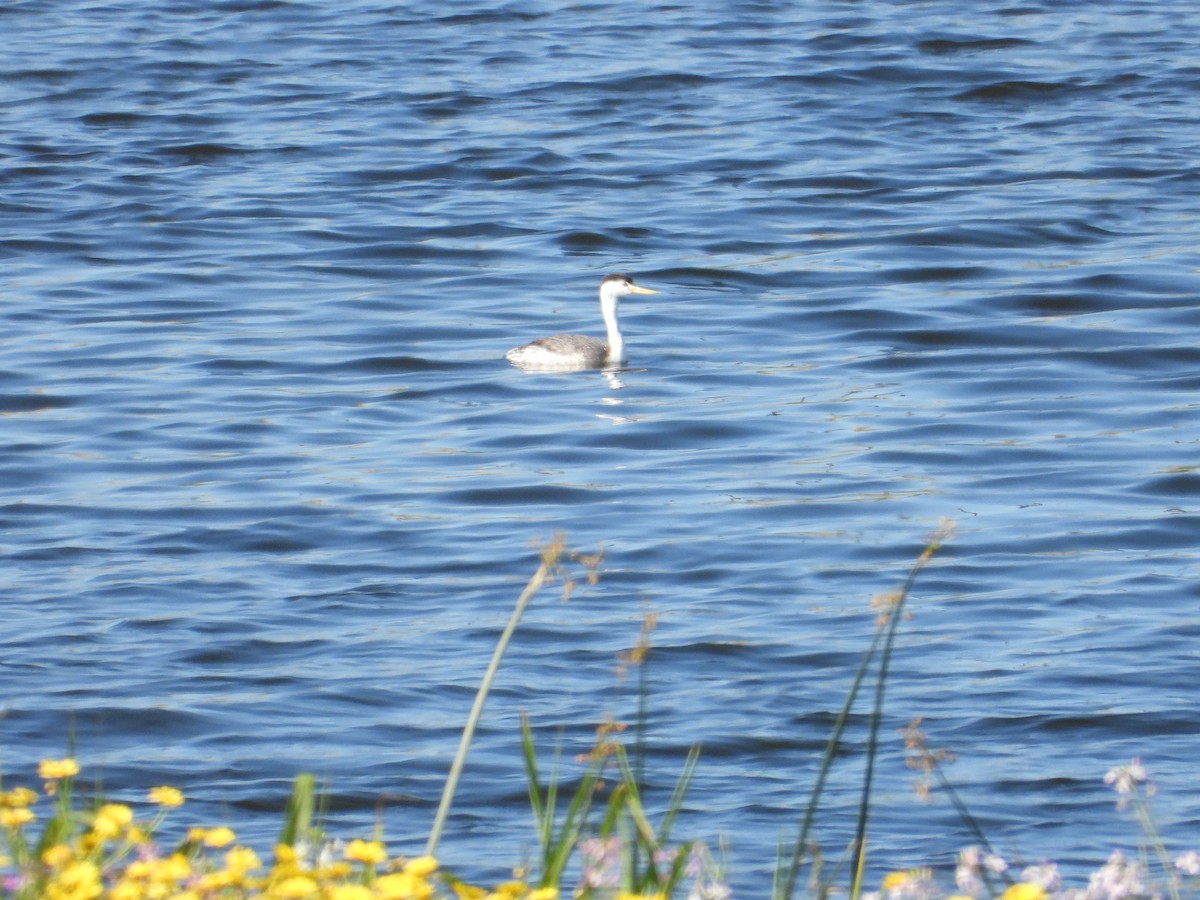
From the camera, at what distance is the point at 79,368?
41.1 ft

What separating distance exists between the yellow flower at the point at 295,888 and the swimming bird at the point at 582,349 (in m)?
9.47

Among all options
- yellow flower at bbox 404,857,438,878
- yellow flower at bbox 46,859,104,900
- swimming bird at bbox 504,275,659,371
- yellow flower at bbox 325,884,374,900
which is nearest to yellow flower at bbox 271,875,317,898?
yellow flower at bbox 325,884,374,900

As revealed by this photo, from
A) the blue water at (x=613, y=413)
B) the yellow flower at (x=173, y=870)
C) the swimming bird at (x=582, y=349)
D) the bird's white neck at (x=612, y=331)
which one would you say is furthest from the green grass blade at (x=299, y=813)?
the bird's white neck at (x=612, y=331)

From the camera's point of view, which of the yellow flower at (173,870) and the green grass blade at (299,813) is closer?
the yellow flower at (173,870)

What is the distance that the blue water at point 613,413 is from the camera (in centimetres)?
665

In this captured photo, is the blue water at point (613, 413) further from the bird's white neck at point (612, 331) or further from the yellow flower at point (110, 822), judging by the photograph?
the yellow flower at point (110, 822)

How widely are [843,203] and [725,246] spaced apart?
57.5 inches

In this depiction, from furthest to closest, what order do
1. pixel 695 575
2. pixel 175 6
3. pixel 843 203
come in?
pixel 175 6 < pixel 843 203 < pixel 695 575

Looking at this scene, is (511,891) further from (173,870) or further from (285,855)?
(173,870)

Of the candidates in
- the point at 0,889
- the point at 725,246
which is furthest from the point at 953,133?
the point at 0,889

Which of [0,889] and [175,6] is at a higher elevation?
[0,889]

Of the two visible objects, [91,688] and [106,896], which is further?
[91,688]

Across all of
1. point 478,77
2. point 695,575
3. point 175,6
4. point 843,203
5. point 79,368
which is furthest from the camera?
point 175,6

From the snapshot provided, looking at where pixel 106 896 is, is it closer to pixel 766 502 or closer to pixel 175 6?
pixel 766 502
